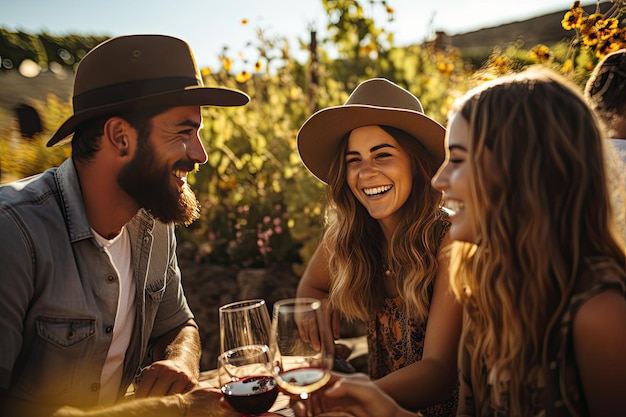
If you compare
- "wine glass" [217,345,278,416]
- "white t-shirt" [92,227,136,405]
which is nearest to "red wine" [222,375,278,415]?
"wine glass" [217,345,278,416]

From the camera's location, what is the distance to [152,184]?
2.23m

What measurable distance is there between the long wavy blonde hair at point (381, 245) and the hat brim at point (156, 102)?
690 mm

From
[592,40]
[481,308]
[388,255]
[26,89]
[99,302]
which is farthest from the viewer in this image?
[26,89]

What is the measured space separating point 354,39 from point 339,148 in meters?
3.84

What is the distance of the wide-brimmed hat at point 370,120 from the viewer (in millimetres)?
2385

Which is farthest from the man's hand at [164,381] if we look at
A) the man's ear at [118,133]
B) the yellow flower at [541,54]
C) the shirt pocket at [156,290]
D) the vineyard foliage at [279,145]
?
the vineyard foliage at [279,145]

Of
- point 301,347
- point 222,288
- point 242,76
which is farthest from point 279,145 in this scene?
point 301,347

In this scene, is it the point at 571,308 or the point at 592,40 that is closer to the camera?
the point at 571,308

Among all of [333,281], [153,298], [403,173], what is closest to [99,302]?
[153,298]

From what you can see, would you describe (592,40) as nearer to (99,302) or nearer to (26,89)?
(99,302)

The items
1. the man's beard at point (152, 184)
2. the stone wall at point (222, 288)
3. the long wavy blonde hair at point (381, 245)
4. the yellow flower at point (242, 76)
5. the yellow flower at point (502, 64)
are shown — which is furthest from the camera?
the stone wall at point (222, 288)

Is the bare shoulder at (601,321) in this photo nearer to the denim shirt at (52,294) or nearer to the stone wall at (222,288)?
the denim shirt at (52,294)

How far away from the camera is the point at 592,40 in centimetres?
293

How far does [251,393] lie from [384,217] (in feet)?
3.99
